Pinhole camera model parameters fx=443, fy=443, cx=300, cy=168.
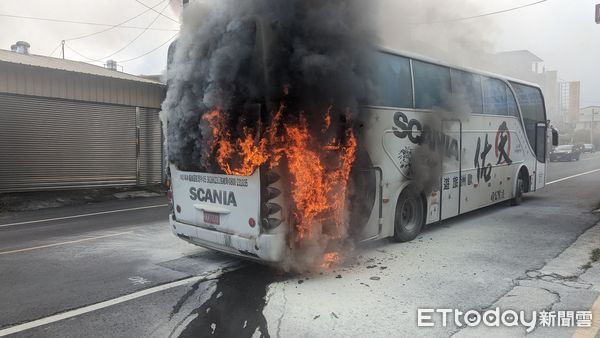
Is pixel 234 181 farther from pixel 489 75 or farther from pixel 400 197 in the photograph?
pixel 489 75

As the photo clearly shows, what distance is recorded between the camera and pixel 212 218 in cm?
585

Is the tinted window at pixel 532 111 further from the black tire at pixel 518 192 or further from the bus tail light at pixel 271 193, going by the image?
the bus tail light at pixel 271 193

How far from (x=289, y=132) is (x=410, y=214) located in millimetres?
3366

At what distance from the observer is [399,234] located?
7.30 m

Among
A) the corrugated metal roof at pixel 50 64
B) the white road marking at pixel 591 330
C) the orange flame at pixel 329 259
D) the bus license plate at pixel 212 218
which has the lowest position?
the white road marking at pixel 591 330

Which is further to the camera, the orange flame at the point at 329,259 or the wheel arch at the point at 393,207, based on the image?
the wheel arch at the point at 393,207

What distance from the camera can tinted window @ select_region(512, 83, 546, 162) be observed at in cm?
1096

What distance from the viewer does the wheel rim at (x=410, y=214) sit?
744cm

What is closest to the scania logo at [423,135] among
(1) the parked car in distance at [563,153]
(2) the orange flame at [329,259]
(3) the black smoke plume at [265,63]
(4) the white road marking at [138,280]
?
(3) the black smoke plume at [265,63]

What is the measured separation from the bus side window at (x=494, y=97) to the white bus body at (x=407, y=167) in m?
0.02

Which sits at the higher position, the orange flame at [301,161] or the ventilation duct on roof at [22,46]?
the ventilation duct on roof at [22,46]

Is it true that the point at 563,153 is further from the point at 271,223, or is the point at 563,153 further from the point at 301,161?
the point at 271,223

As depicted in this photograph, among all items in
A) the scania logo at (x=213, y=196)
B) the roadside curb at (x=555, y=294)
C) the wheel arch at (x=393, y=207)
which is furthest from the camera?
the wheel arch at (x=393, y=207)

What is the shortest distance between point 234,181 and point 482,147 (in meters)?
6.10
